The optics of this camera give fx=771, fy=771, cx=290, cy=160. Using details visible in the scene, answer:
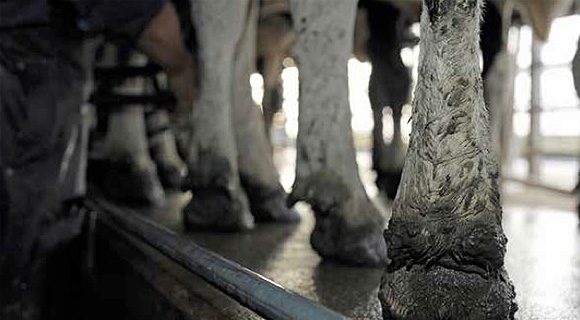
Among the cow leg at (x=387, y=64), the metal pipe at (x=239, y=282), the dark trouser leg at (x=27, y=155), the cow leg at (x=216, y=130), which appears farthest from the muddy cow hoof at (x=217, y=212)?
the cow leg at (x=387, y=64)

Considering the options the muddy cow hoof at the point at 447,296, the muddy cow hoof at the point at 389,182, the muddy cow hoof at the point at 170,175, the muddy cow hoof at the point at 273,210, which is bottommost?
the muddy cow hoof at the point at 170,175

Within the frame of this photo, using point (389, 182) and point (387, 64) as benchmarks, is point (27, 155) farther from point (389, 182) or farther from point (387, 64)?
point (387, 64)

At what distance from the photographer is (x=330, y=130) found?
1.66m

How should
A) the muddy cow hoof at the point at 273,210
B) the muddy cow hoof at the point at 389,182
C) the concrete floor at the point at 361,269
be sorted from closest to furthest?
the concrete floor at the point at 361,269 < the muddy cow hoof at the point at 273,210 < the muddy cow hoof at the point at 389,182

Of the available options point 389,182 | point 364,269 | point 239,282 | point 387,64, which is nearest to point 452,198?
point 239,282

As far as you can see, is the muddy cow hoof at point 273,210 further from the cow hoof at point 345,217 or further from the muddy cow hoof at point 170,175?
the muddy cow hoof at point 170,175

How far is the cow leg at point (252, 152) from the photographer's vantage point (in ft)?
7.95

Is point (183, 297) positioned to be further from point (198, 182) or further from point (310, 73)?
point (198, 182)

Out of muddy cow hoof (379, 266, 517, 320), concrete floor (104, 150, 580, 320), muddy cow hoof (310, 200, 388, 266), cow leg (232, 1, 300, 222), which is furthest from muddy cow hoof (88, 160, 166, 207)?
muddy cow hoof (379, 266, 517, 320)

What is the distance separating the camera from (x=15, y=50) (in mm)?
2199

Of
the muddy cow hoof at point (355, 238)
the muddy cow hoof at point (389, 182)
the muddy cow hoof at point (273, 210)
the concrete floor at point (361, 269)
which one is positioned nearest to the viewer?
the concrete floor at point (361, 269)

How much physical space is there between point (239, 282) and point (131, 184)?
7.02ft

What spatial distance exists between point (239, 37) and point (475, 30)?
118 centimetres

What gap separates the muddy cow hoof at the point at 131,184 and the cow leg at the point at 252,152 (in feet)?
2.40
